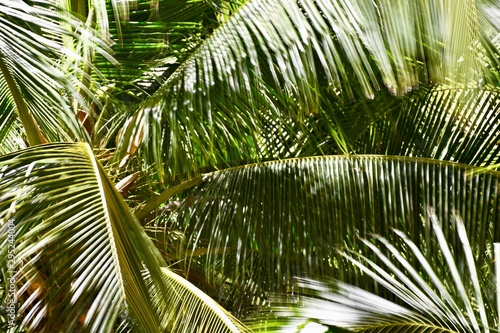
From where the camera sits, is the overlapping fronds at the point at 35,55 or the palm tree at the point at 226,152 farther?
the overlapping fronds at the point at 35,55

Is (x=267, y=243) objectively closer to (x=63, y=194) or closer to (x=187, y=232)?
(x=187, y=232)

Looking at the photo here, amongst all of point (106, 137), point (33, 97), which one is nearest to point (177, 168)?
point (106, 137)

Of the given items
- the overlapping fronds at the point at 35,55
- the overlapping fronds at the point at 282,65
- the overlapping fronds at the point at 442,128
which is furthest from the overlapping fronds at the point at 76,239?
the overlapping fronds at the point at 442,128

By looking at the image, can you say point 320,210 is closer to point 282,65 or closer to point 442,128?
point 282,65

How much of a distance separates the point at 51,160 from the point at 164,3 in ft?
4.26

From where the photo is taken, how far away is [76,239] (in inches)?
65.4

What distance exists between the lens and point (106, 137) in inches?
106

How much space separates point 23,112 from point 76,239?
2.41 feet

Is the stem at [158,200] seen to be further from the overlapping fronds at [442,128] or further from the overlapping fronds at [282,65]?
the overlapping fronds at [442,128]

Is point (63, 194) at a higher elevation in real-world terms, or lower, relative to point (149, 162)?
lower

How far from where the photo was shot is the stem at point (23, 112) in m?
2.11

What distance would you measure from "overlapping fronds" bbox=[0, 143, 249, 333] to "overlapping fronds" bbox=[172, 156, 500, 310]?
2.30 feet

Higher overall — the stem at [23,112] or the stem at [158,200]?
the stem at [23,112]

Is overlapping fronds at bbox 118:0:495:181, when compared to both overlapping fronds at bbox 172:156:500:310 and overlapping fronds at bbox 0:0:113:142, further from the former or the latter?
overlapping fronds at bbox 0:0:113:142
